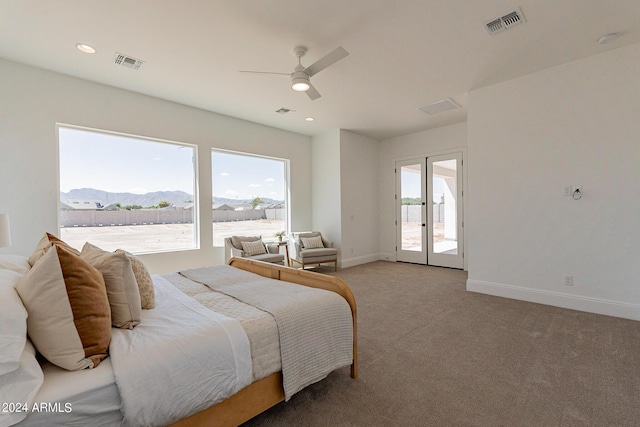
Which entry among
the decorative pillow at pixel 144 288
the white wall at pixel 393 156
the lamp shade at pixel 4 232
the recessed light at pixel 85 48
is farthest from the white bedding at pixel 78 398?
the white wall at pixel 393 156

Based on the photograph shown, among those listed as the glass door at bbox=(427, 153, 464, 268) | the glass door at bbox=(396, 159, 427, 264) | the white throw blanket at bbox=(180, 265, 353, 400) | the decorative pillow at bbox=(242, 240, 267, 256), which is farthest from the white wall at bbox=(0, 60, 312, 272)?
the glass door at bbox=(427, 153, 464, 268)

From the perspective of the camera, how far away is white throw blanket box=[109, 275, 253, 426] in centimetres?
113

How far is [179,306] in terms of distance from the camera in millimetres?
1795

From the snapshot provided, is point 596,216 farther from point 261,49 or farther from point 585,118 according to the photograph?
point 261,49

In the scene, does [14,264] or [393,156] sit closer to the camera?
[14,264]

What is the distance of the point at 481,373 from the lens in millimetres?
2084

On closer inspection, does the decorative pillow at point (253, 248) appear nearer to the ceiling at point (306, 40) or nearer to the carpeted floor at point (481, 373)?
the carpeted floor at point (481, 373)

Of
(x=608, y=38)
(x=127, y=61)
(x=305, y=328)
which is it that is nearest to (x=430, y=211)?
(x=608, y=38)

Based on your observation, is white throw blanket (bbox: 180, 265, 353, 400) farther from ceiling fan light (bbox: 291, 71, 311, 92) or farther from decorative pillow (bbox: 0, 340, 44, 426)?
ceiling fan light (bbox: 291, 71, 311, 92)

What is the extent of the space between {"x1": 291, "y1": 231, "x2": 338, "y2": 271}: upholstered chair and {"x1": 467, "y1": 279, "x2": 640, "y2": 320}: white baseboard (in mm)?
2540

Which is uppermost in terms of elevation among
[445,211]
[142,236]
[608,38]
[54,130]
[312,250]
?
[608,38]

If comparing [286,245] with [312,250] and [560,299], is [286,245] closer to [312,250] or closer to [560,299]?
[312,250]

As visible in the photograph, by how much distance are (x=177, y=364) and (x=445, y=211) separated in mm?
5817

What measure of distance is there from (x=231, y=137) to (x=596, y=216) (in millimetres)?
5549
